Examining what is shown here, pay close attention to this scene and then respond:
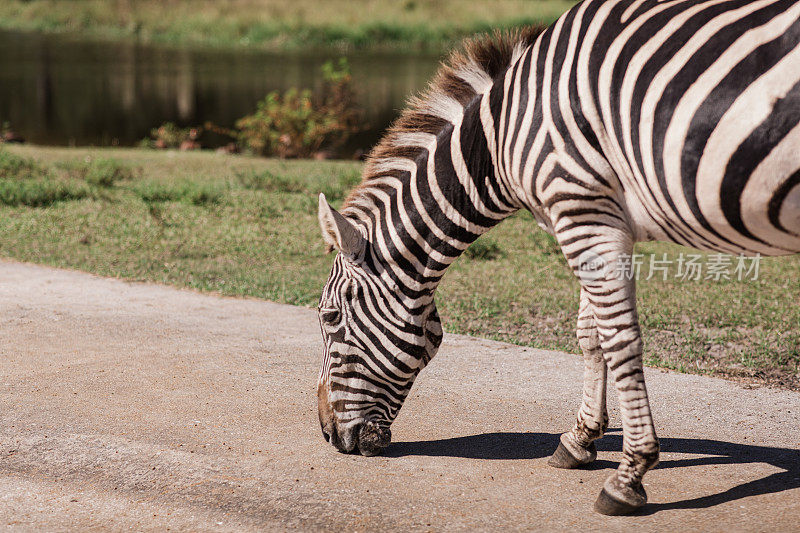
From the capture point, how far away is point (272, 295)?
305 inches

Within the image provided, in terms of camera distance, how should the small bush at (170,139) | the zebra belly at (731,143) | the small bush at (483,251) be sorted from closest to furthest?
the zebra belly at (731,143)
the small bush at (483,251)
the small bush at (170,139)

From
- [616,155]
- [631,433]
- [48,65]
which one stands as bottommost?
[48,65]

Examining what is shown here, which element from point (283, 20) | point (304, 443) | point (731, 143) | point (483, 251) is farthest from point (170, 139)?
point (283, 20)

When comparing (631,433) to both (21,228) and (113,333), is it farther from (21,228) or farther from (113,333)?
(21,228)

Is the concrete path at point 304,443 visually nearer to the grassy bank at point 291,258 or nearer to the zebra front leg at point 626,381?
the zebra front leg at point 626,381

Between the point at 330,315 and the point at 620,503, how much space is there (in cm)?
151

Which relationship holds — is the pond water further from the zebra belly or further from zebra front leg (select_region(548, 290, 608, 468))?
the zebra belly

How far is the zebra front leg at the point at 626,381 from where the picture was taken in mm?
3588

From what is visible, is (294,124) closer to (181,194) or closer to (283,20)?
(181,194)

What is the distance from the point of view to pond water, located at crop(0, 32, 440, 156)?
22.4m

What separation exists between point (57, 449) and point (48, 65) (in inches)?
1143

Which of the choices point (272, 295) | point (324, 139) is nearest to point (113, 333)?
point (272, 295)

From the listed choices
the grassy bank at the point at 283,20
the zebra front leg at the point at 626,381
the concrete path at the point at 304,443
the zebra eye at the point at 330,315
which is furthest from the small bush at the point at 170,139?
the grassy bank at the point at 283,20

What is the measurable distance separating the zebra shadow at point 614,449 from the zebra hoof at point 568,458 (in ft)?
0.22
